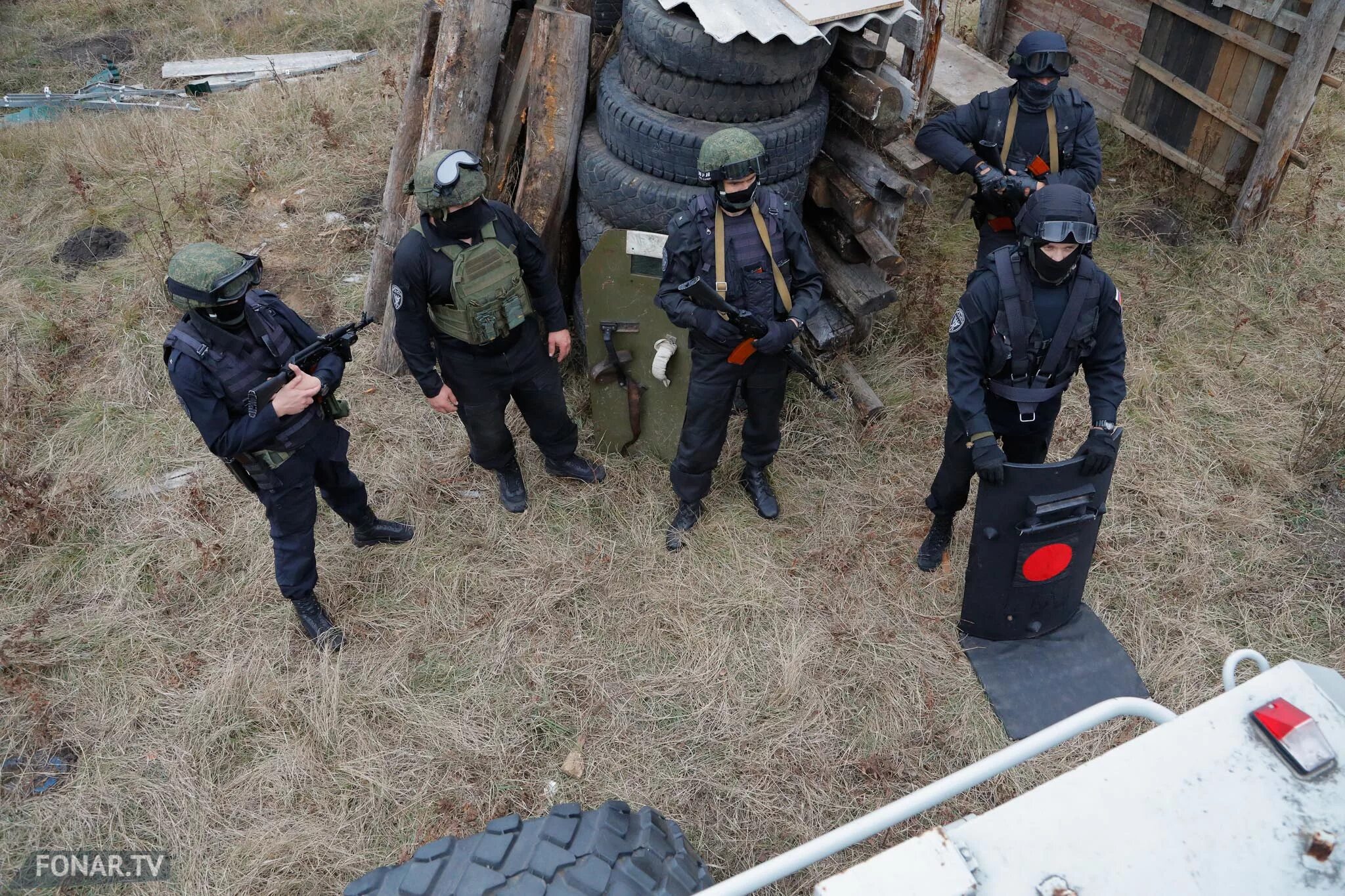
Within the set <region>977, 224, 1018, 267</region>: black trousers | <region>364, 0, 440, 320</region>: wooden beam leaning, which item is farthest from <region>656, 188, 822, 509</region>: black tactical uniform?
<region>364, 0, 440, 320</region>: wooden beam leaning

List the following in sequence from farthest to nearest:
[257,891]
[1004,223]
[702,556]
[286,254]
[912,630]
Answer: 1. [286,254]
2. [1004,223]
3. [702,556]
4. [912,630]
5. [257,891]

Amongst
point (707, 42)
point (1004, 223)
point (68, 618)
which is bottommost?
point (68, 618)

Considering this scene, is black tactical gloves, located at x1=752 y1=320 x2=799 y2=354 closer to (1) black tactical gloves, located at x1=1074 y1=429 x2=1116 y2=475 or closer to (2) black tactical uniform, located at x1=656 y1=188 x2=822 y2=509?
(2) black tactical uniform, located at x1=656 y1=188 x2=822 y2=509

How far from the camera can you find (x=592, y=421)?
205 inches

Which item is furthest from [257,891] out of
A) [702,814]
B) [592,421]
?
[592,421]

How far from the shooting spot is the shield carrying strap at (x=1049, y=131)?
481 centimetres

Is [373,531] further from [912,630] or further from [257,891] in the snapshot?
[912,630]

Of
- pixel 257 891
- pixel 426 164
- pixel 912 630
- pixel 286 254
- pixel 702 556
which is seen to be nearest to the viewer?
pixel 257 891

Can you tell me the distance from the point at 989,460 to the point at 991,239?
7.12ft

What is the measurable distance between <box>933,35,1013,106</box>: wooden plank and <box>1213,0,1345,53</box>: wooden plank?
5.32 ft

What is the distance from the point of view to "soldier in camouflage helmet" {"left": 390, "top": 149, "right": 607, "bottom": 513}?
3785mm

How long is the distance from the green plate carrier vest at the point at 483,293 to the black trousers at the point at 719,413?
0.88m

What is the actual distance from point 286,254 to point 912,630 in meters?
5.44

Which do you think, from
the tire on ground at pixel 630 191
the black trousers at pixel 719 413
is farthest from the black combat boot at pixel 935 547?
the tire on ground at pixel 630 191
